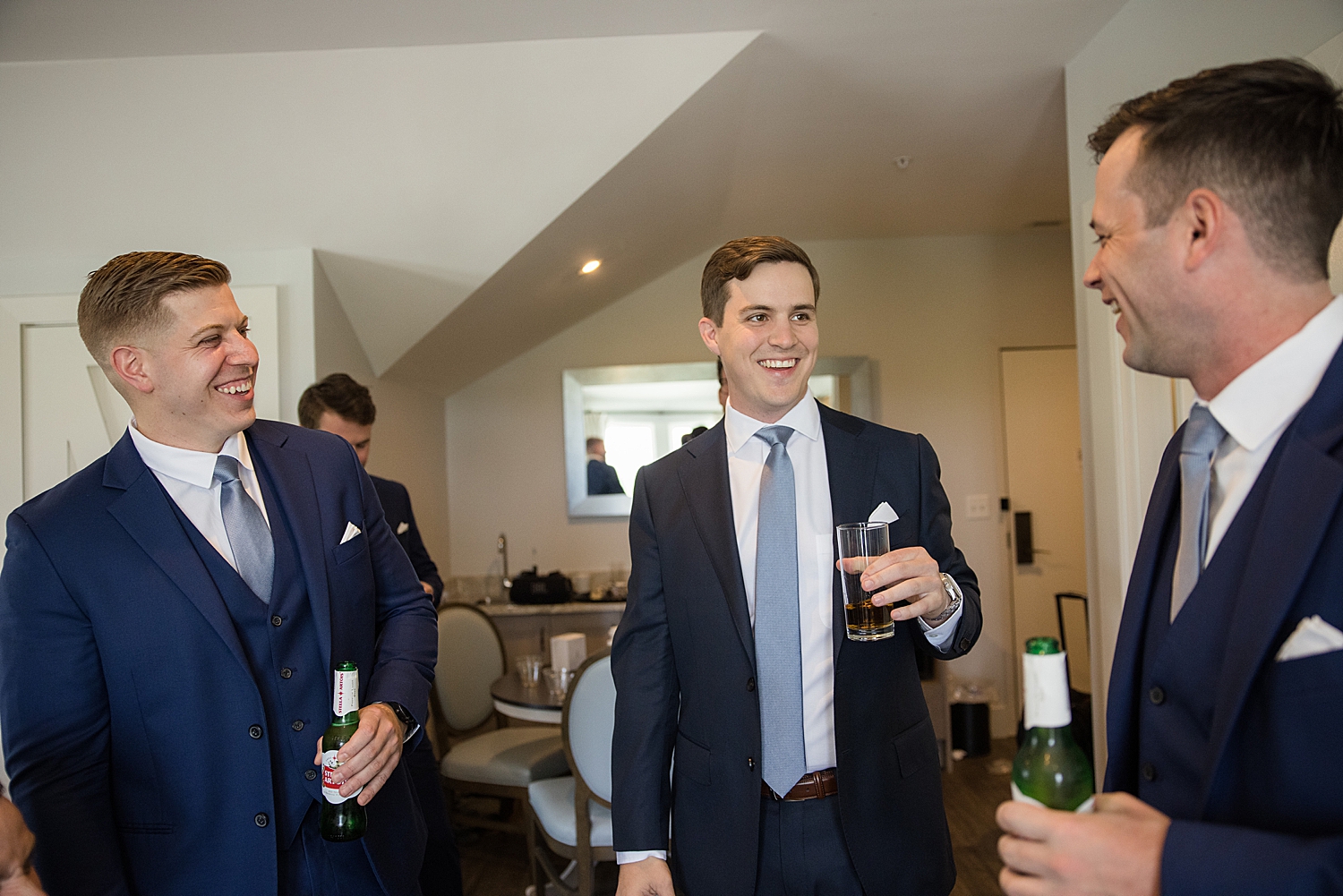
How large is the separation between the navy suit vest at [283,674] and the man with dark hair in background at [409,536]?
0.98ft

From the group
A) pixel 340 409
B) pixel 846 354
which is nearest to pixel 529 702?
pixel 340 409

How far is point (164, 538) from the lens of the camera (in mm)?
1451

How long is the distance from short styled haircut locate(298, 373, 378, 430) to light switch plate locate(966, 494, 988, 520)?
3865 millimetres

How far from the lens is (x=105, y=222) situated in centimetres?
322

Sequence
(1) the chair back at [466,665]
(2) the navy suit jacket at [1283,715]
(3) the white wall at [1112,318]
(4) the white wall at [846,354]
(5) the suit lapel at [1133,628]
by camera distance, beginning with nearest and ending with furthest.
→ (2) the navy suit jacket at [1283,715], (5) the suit lapel at [1133,628], (3) the white wall at [1112,318], (1) the chair back at [466,665], (4) the white wall at [846,354]

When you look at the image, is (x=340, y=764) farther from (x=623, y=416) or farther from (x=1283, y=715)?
(x=623, y=416)

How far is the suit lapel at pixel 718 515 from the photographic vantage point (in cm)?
154

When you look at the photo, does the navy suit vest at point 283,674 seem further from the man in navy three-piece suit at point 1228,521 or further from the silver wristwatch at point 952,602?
the man in navy three-piece suit at point 1228,521

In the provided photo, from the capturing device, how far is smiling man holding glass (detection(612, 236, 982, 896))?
1.46 meters

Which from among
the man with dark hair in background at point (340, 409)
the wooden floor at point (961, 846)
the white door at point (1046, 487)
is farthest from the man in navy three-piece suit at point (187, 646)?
the white door at point (1046, 487)

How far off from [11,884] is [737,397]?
1322 mm

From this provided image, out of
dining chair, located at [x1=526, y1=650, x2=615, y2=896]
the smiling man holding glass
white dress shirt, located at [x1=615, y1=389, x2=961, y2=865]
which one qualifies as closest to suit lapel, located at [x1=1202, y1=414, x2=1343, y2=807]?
the smiling man holding glass

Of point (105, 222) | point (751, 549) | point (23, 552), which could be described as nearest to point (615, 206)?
point (105, 222)

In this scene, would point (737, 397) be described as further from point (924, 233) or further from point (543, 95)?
point (924, 233)
